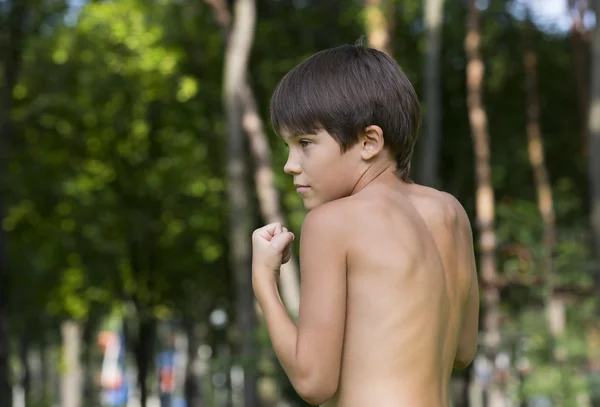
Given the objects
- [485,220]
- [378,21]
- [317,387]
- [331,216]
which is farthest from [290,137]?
[485,220]

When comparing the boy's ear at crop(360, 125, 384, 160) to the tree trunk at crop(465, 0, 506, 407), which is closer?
the boy's ear at crop(360, 125, 384, 160)

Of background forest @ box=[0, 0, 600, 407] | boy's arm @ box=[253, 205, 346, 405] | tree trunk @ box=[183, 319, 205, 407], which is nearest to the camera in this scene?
boy's arm @ box=[253, 205, 346, 405]

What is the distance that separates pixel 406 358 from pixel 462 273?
313mm

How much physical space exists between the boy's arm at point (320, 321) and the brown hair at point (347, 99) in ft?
0.65

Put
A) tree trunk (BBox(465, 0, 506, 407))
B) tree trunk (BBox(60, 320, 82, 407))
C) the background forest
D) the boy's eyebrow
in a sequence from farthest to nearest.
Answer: tree trunk (BBox(60, 320, 82, 407)), the background forest, tree trunk (BBox(465, 0, 506, 407)), the boy's eyebrow

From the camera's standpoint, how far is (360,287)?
8.66 ft

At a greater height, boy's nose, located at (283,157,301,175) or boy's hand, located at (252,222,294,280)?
boy's nose, located at (283,157,301,175)

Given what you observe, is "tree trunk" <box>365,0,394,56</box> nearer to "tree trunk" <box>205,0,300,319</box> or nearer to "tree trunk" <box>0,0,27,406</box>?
"tree trunk" <box>205,0,300,319</box>

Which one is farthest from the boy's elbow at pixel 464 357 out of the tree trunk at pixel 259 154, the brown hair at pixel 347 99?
the tree trunk at pixel 259 154

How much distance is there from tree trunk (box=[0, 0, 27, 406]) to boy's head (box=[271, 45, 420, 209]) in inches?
733

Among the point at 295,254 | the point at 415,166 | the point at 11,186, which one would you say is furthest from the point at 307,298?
the point at 11,186

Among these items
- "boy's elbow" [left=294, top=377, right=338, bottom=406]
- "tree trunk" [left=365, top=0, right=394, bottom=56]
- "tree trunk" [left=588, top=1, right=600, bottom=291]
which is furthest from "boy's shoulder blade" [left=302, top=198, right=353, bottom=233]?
"tree trunk" [left=365, top=0, right=394, bottom=56]

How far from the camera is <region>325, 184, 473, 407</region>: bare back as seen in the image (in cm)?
262

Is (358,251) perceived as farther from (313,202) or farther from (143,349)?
(143,349)
